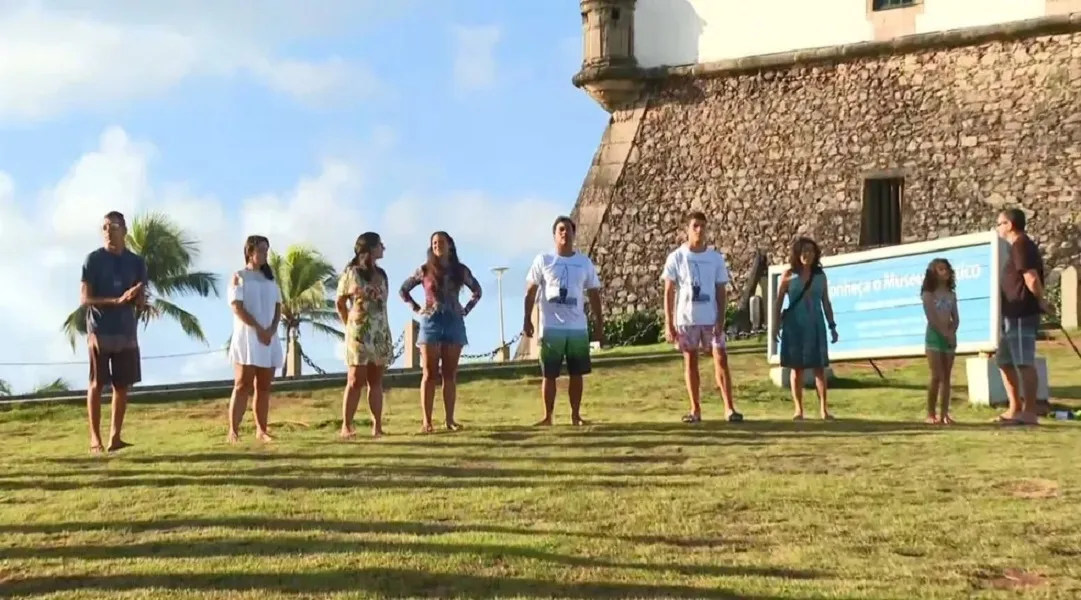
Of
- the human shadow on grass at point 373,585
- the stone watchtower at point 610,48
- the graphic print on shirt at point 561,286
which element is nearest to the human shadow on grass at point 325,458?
the graphic print on shirt at point 561,286

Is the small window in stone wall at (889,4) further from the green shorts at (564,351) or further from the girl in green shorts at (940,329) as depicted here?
the green shorts at (564,351)

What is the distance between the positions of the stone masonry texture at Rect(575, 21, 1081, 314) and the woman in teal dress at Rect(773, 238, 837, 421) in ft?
38.9

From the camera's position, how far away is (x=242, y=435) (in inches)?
465

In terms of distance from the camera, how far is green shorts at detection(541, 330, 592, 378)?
432 inches

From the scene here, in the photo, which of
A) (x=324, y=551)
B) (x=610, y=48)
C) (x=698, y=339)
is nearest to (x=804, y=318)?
(x=698, y=339)

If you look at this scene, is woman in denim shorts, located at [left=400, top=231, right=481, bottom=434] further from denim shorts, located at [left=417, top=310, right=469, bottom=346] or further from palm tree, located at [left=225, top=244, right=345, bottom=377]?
palm tree, located at [left=225, top=244, right=345, bottom=377]

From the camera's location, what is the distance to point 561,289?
10961mm

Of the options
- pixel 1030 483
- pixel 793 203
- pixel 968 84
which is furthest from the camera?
pixel 793 203

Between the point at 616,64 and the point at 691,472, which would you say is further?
the point at 616,64

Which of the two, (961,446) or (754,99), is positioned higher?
(754,99)

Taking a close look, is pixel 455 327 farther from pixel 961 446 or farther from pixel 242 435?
pixel 961 446

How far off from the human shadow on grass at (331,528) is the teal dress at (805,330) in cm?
524

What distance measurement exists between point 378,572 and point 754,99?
808 inches

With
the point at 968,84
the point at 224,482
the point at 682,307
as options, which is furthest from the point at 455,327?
the point at 968,84
